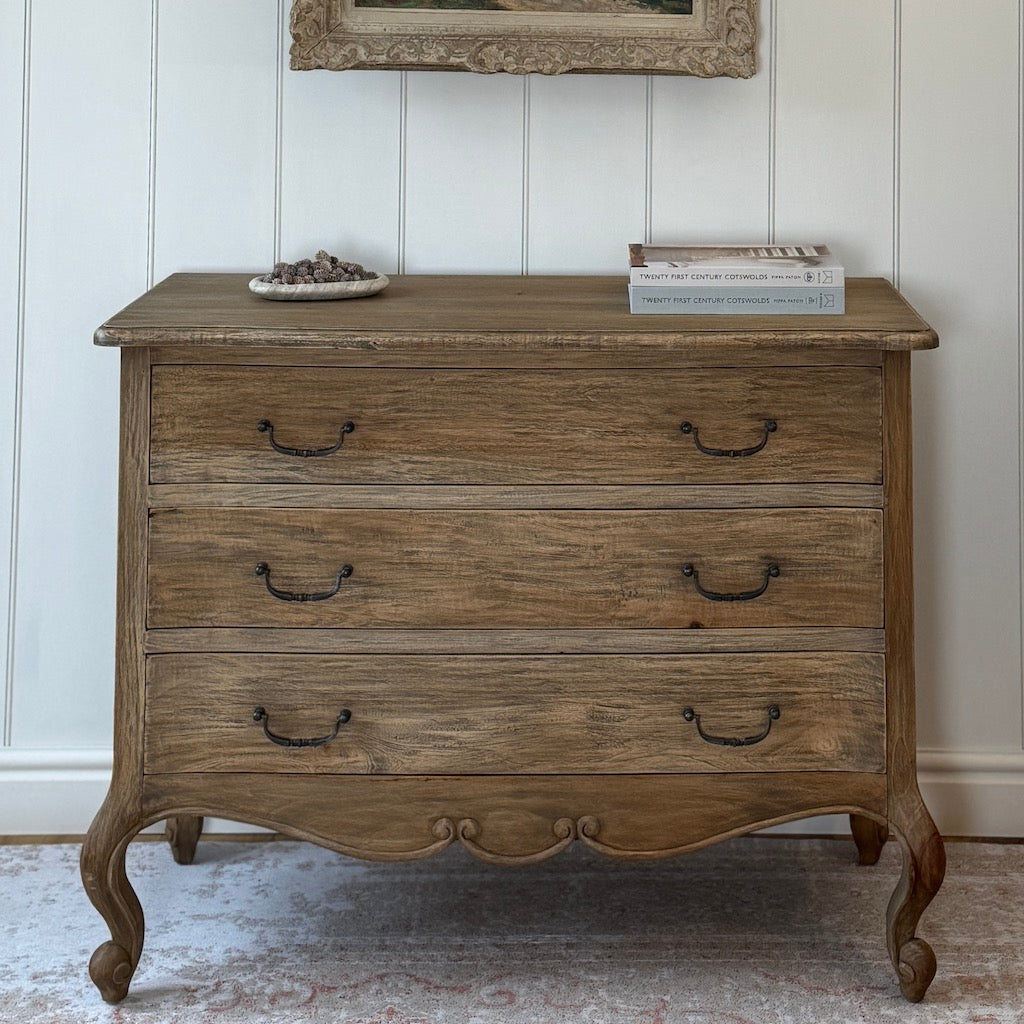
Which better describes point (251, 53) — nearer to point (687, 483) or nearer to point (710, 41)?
point (710, 41)

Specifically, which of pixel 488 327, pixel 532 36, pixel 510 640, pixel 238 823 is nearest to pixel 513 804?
pixel 510 640

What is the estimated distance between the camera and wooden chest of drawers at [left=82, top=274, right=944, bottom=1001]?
1.72m

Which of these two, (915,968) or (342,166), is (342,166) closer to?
(342,166)

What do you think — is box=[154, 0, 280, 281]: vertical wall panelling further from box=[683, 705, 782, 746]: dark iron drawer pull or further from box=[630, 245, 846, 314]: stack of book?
box=[683, 705, 782, 746]: dark iron drawer pull

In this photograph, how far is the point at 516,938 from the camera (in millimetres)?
1977

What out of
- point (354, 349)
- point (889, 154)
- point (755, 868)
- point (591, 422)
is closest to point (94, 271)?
point (354, 349)

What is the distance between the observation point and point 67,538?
7.48 ft

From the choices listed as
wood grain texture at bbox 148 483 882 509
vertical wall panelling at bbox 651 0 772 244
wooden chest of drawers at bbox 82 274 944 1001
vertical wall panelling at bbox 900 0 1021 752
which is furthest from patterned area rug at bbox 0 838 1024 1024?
vertical wall panelling at bbox 651 0 772 244

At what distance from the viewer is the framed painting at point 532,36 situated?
6.86ft

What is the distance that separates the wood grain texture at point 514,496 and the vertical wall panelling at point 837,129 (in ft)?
2.20

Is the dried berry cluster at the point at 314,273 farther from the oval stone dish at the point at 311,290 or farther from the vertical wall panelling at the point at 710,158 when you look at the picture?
the vertical wall panelling at the point at 710,158

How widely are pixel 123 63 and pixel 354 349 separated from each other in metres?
0.87

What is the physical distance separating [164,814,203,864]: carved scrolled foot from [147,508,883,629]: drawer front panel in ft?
2.02

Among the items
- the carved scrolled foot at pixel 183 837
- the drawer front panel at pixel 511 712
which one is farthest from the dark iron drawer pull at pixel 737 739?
the carved scrolled foot at pixel 183 837
